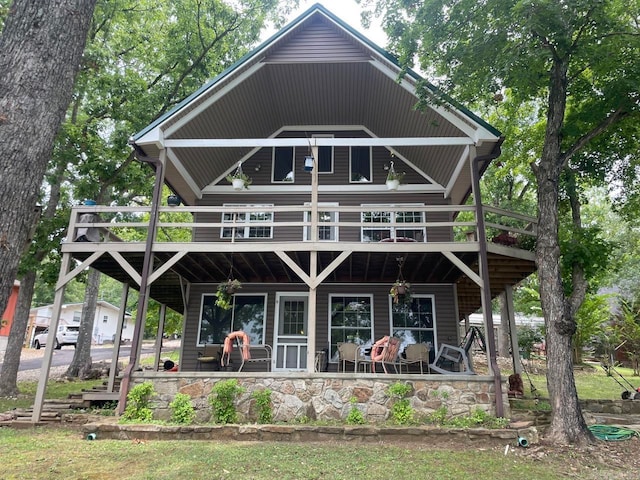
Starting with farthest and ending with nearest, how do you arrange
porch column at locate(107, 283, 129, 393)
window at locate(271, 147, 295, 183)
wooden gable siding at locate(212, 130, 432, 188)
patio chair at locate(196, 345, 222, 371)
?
window at locate(271, 147, 295, 183), wooden gable siding at locate(212, 130, 432, 188), patio chair at locate(196, 345, 222, 371), porch column at locate(107, 283, 129, 393)

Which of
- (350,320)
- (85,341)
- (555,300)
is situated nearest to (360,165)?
(350,320)

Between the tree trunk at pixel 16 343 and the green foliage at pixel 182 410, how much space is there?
6.86m

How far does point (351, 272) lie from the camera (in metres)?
11.0

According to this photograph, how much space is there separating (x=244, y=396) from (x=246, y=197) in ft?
21.0

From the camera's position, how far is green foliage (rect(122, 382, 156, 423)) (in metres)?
7.55

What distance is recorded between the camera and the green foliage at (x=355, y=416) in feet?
24.7

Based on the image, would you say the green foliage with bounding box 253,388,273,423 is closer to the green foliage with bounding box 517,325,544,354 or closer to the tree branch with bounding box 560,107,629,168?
the tree branch with bounding box 560,107,629,168

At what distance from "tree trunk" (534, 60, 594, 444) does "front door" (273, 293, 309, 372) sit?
606 centimetres

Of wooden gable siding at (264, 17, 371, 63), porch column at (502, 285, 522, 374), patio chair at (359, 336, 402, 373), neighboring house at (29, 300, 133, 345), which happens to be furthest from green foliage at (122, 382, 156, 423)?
neighboring house at (29, 300, 133, 345)

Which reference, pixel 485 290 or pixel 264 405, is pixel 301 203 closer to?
pixel 485 290

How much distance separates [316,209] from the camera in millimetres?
9117

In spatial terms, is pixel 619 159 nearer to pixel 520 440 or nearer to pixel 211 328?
A: pixel 520 440

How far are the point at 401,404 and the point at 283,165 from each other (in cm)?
792

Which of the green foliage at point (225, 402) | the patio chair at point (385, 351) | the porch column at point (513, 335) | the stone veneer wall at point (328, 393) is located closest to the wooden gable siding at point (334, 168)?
the porch column at point (513, 335)
